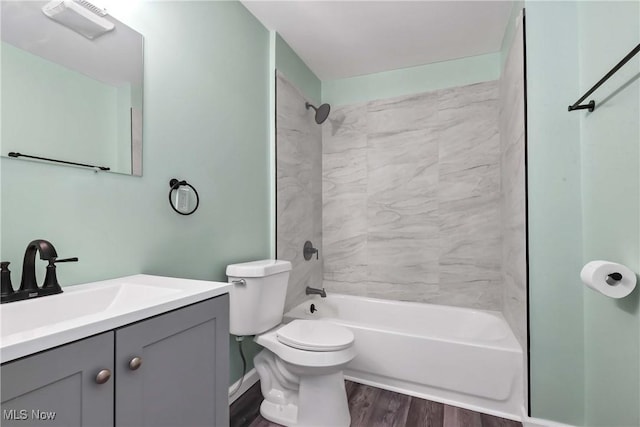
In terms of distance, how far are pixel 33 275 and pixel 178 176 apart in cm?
72

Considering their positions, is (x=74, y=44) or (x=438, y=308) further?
(x=438, y=308)

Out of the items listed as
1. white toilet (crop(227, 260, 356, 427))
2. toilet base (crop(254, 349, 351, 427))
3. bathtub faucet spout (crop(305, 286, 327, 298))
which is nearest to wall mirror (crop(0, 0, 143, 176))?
white toilet (crop(227, 260, 356, 427))

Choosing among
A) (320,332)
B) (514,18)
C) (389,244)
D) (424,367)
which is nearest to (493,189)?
(389,244)

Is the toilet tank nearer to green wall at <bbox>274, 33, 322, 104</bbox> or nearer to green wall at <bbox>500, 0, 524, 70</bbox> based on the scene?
green wall at <bbox>274, 33, 322, 104</bbox>

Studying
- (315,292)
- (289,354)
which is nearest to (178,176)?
(289,354)

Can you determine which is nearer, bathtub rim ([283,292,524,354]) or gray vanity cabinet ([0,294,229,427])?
gray vanity cabinet ([0,294,229,427])

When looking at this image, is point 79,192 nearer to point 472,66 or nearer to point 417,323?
point 417,323

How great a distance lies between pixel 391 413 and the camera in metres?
1.79

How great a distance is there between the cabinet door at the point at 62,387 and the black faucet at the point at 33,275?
40 centimetres

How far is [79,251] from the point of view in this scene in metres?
1.13

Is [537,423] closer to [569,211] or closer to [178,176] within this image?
[569,211]

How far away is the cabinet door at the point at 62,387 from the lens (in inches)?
22.8

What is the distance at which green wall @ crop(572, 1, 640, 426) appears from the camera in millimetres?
1114

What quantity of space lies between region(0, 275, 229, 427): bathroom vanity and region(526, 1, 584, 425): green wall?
154 centimetres
